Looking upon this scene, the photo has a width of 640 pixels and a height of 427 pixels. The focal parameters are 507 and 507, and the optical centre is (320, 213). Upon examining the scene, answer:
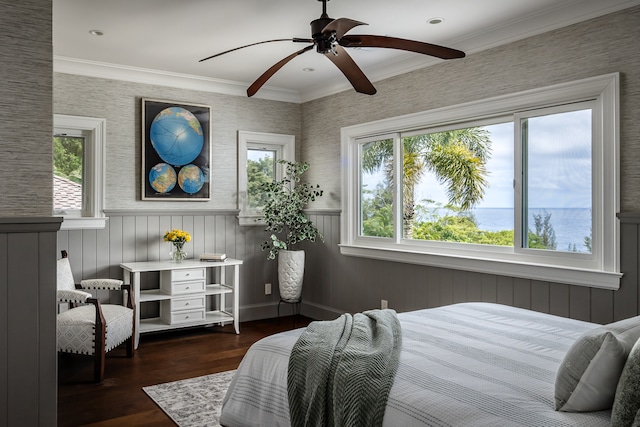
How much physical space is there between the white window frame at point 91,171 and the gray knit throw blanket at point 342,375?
120 inches

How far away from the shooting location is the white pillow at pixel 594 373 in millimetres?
1603

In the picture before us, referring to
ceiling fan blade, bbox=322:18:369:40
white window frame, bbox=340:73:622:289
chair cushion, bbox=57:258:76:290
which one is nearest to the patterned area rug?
chair cushion, bbox=57:258:76:290

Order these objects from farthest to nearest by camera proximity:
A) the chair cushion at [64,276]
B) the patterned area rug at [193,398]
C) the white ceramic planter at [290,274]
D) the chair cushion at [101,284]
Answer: the white ceramic planter at [290,274]
the chair cushion at [101,284]
the chair cushion at [64,276]
the patterned area rug at [193,398]

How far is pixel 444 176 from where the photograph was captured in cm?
436

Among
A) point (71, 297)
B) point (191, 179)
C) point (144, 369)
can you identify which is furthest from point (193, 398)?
point (191, 179)

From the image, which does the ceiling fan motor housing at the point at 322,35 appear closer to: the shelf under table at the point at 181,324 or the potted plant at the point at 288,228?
the potted plant at the point at 288,228

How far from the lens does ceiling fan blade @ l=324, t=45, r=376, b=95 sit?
282 centimetres

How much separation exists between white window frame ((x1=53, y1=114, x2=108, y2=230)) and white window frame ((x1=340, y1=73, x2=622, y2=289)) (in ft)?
8.06

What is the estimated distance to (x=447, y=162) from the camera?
14.2 feet

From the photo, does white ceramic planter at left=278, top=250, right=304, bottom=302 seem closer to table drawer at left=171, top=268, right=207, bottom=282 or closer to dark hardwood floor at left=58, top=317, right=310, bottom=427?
dark hardwood floor at left=58, top=317, right=310, bottom=427

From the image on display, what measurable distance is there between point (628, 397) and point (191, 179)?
14.3 ft

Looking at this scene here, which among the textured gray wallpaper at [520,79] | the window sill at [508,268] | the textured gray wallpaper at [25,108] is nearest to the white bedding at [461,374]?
the window sill at [508,268]

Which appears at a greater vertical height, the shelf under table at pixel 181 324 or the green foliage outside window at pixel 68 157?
the green foliage outside window at pixel 68 157

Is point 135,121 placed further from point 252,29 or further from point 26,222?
point 26,222
